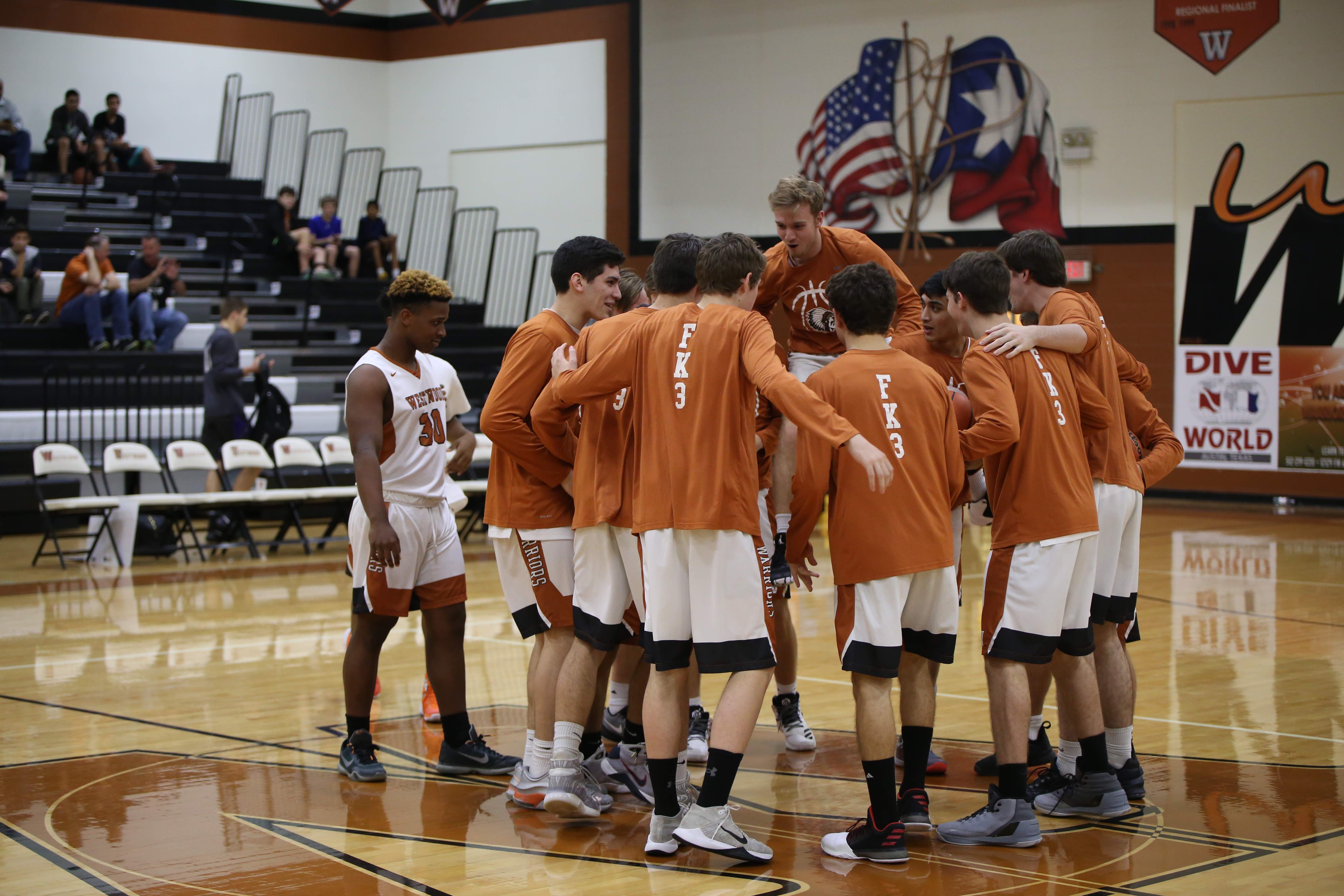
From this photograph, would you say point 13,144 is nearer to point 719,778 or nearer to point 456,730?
point 456,730

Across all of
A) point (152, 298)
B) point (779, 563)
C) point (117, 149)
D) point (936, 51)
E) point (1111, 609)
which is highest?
point (936, 51)

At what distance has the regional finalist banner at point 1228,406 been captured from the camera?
14914 mm

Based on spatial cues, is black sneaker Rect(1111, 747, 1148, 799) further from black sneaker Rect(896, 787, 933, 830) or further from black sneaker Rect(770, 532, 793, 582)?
black sneaker Rect(770, 532, 793, 582)

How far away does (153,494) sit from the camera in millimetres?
12547

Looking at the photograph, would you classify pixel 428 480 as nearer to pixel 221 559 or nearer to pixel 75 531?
pixel 221 559

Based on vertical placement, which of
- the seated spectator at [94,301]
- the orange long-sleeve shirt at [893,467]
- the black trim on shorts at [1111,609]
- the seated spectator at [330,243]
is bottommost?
the black trim on shorts at [1111,609]

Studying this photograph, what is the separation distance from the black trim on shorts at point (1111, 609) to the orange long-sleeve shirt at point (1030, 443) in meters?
0.45

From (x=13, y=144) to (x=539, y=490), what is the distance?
15713 millimetres

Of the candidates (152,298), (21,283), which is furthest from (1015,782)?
(152,298)

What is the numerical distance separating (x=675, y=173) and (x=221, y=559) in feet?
30.3

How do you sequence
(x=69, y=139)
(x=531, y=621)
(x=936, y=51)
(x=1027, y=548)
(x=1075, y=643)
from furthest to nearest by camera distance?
(x=69, y=139)
(x=936, y=51)
(x=531, y=621)
(x=1075, y=643)
(x=1027, y=548)

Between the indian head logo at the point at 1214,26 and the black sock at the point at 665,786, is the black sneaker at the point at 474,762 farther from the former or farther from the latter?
the indian head logo at the point at 1214,26

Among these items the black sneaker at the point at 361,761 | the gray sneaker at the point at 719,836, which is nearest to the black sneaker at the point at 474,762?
the black sneaker at the point at 361,761

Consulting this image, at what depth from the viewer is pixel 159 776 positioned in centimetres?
530
